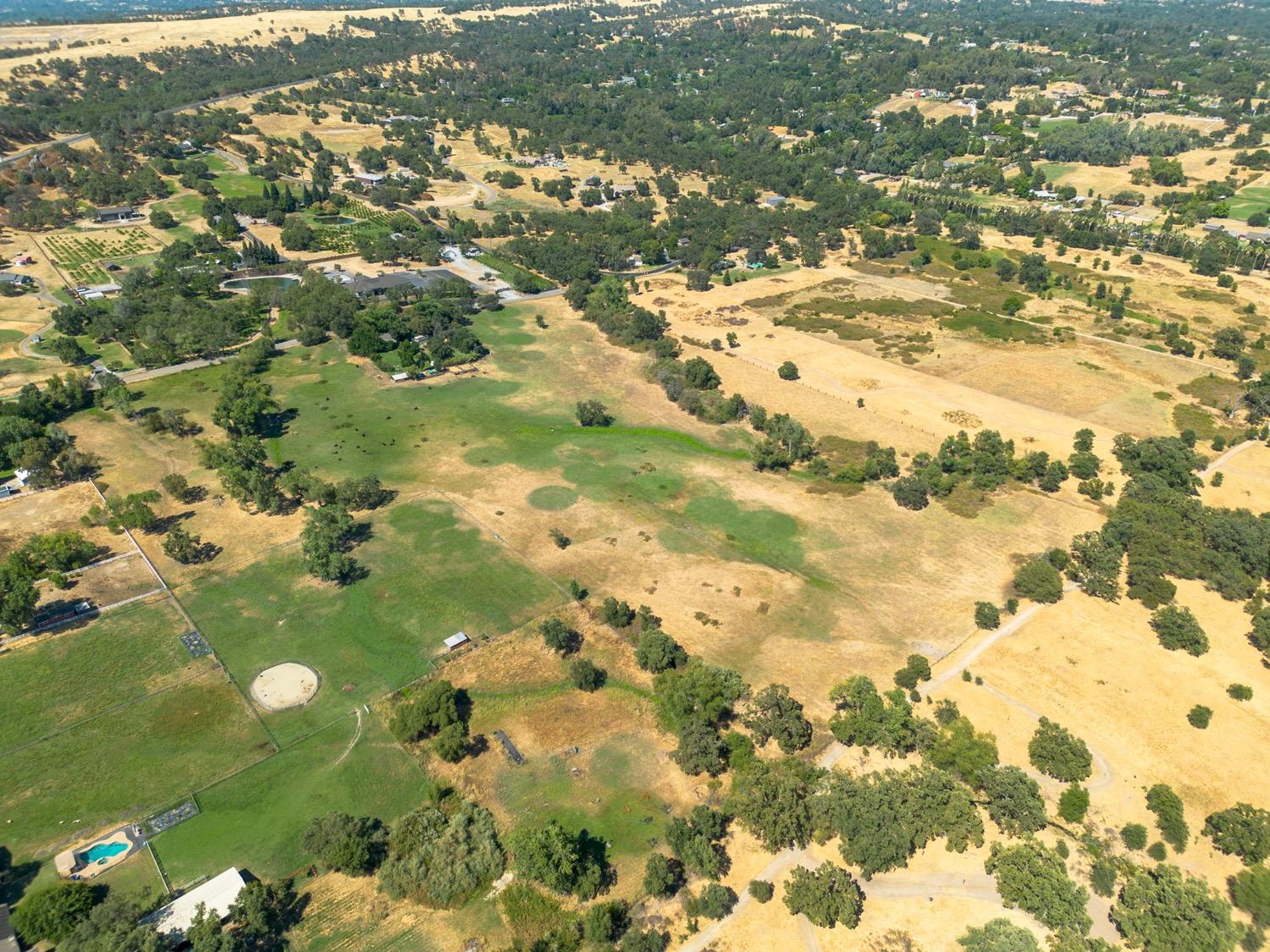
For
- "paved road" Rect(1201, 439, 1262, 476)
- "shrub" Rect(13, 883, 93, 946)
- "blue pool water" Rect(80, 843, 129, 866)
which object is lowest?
"paved road" Rect(1201, 439, 1262, 476)

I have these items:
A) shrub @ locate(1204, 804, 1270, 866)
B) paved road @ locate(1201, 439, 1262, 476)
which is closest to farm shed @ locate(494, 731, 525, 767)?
shrub @ locate(1204, 804, 1270, 866)

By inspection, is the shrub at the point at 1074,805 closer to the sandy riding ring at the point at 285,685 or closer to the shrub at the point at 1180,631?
the shrub at the point at 1180,631

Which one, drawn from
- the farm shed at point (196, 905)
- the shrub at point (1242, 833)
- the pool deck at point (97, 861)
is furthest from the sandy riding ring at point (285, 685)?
the shrub at point (1242, 833)

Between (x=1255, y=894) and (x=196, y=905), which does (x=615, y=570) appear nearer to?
(x=196, y=905)

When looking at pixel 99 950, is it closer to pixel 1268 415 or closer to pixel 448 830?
pixel 448 830

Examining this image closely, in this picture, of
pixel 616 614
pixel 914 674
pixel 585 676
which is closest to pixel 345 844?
pixel 585 676

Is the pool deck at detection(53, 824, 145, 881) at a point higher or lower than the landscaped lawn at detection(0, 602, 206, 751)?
higher

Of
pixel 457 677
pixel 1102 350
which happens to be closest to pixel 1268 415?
pixel 1102 350

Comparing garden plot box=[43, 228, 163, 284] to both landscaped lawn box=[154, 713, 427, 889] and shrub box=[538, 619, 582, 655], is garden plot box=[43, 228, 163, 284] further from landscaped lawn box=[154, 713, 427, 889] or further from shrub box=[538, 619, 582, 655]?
shrub box=[538, 619, 582, 655]
